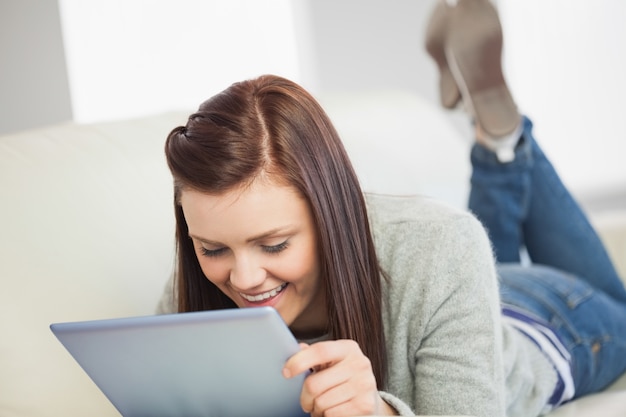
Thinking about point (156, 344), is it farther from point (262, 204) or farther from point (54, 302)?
point (54, 302)

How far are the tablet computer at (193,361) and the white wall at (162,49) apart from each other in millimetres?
1676

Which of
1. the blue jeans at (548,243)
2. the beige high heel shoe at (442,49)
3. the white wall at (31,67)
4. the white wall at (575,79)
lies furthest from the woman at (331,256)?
the white wall at (575,79)

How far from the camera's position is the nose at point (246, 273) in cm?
122

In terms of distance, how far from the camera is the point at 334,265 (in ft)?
4.18

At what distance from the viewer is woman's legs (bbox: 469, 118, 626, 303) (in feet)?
6.81

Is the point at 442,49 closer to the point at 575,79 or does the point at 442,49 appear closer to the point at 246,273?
the point at 246,273

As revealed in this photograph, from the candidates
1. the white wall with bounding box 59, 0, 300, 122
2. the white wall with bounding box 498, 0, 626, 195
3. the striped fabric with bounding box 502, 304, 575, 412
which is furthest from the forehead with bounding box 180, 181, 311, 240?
the white wall with bounding box 498, 0, 626, 195

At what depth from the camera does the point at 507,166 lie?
2.07 metres

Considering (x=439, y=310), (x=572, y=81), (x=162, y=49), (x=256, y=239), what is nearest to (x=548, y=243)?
(x=439, y=310)

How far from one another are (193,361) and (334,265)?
309 mm

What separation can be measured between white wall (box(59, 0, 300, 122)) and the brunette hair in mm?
1454

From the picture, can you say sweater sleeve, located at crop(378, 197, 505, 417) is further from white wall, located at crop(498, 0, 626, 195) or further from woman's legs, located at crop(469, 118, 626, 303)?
white wall, located at crop(498, 0, 626, 195)

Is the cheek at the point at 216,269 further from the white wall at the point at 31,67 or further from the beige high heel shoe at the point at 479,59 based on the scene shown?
the white wall at the point at 31,67

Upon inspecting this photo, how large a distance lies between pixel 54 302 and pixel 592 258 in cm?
119
